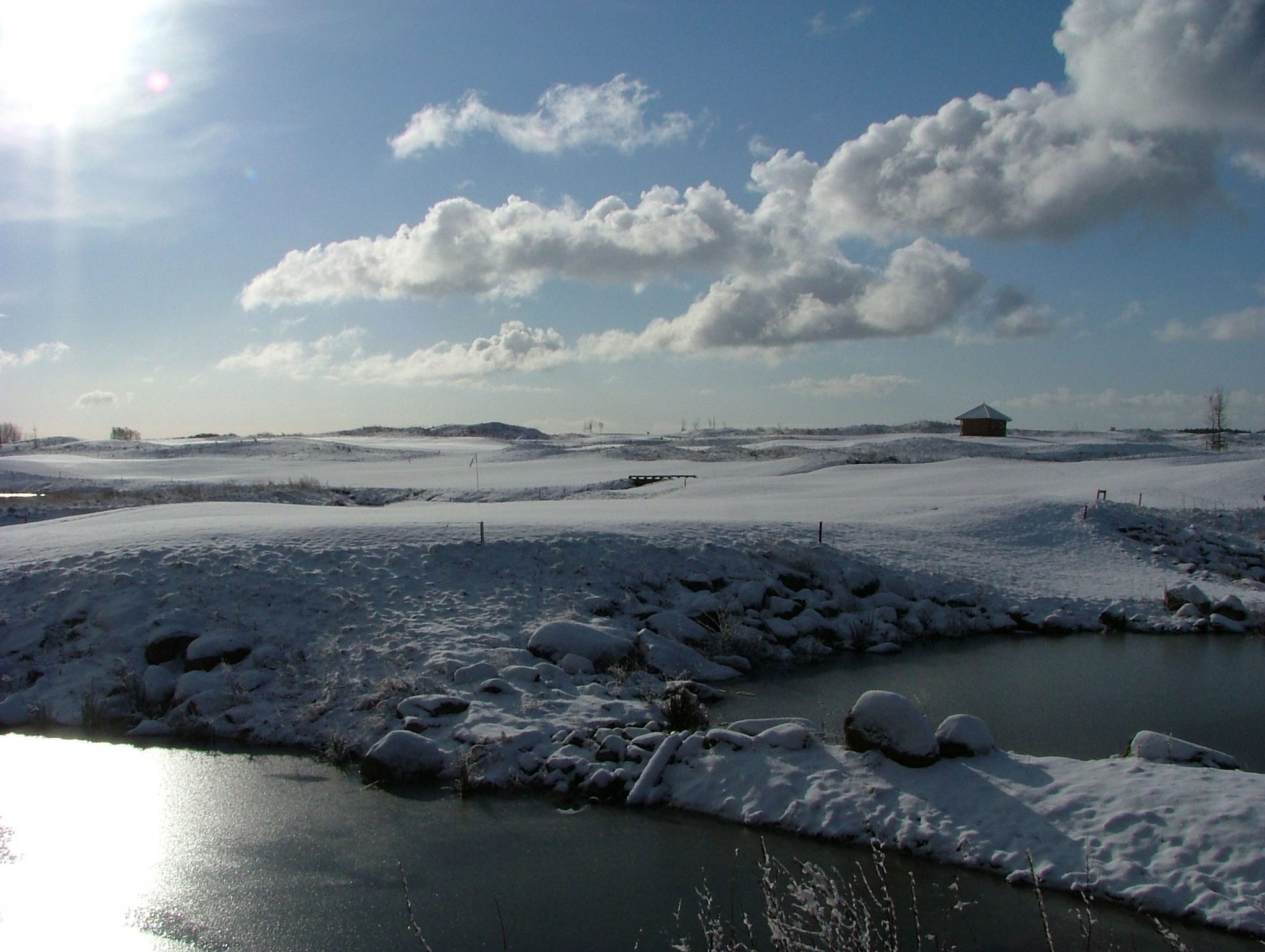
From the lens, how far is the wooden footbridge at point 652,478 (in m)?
37.0

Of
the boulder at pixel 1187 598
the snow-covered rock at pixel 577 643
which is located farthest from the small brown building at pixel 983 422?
the snow-covered rock at pixel 577 643

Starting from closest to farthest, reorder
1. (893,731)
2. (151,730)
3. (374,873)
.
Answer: (374,873), (893,731), (151,730)

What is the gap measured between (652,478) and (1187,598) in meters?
22.9

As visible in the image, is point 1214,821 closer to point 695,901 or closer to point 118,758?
point 695,901

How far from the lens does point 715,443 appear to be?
71.4 m

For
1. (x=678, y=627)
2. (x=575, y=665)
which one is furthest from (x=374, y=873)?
(x=678, y=627)

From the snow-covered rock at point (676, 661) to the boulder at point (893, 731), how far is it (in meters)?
3.96

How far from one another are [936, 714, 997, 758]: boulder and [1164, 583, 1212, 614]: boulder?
11.3 meters

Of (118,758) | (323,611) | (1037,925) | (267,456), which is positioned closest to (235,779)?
(118,758)

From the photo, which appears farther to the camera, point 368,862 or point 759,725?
point 759,725

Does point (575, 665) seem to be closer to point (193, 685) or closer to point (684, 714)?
point (684, 714)

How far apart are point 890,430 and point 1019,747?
85201 millimetres

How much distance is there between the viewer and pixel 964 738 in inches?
367

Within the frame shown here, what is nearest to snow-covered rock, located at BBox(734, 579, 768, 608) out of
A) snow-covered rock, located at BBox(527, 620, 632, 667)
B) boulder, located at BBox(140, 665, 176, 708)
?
snow-covered rock, located at BBox(527, 620, 632, 667)
